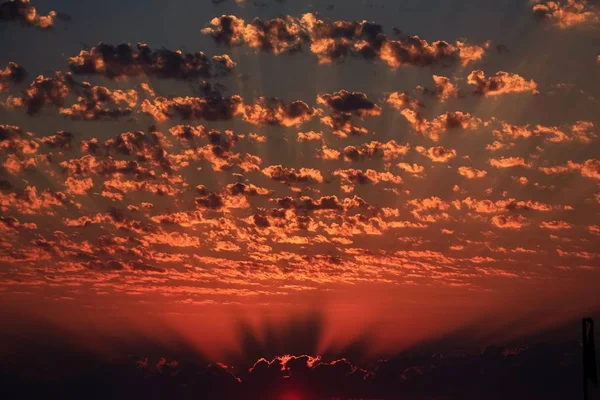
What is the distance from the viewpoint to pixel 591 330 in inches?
1778

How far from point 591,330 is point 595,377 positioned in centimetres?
263

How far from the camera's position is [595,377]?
145 feet
